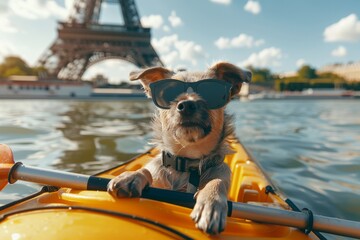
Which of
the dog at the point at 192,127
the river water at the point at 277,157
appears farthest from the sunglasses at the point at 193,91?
the river water at the point at 277,157

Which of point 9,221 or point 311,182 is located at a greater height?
point 9,221

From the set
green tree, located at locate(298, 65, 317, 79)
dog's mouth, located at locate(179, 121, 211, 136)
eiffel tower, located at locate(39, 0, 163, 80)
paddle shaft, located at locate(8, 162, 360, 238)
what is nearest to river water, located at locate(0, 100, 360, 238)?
dog's mouth, located at locate(179, 121, 211, 136)

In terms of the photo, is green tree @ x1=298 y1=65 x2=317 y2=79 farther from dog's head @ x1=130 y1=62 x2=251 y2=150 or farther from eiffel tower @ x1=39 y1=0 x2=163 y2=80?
dog's head @ x1=130 y1=62 x2=251 y2=150

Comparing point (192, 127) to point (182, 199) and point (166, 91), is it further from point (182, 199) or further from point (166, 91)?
point (182, 199)

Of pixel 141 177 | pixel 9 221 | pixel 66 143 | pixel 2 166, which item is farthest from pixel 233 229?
pixel 66 143

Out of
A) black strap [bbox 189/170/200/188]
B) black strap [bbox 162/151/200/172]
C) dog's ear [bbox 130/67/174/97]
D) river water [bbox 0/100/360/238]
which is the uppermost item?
dog's ear [bbox 130/67/174/97]

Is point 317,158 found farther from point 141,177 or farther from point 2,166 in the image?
point 2,166

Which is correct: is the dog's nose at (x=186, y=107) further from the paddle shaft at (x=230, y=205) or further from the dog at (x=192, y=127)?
the paddle shaft at (x=230, y=205)
